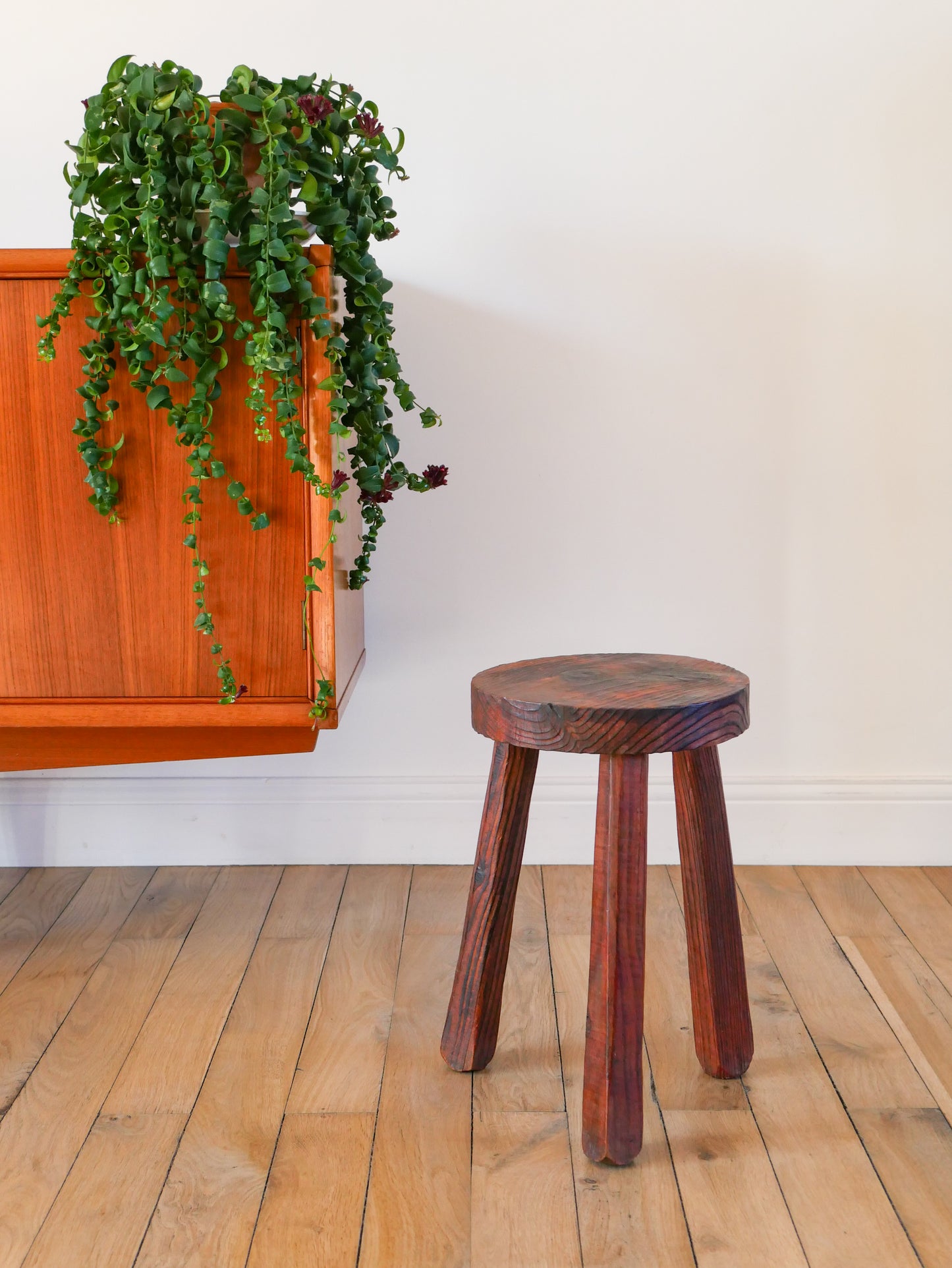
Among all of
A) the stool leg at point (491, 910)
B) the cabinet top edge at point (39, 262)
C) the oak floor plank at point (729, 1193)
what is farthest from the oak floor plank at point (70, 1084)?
the cabinet top edge at point (39, 262)

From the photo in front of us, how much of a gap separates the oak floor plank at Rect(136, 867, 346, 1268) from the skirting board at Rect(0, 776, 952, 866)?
21 centimetres

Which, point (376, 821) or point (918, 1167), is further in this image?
point (376, 821)

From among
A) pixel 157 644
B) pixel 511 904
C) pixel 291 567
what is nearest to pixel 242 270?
pixel 291 567

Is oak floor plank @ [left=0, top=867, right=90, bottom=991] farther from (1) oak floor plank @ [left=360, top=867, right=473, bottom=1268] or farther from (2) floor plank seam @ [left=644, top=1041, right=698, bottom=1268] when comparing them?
(2) floor plank seam @ [left=644, top=1041, right=698, bottom=1268]

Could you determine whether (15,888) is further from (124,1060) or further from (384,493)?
(384,493)

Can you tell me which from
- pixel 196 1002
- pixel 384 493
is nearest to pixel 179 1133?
pixel 196 1002

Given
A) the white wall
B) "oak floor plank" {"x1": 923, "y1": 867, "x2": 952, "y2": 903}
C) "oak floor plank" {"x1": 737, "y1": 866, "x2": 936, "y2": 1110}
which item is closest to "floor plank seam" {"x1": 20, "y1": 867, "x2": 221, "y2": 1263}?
the white wall

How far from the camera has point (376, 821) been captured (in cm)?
195

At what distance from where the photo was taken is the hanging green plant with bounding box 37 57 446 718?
117cm

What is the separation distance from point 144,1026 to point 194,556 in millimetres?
634

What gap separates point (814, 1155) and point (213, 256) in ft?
3.90

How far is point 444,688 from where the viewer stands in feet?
6.37

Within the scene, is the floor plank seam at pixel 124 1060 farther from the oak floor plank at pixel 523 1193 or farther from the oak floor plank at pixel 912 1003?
the oak floor plank at pixel 912 1003

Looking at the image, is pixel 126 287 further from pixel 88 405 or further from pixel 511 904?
pixel 511 904
